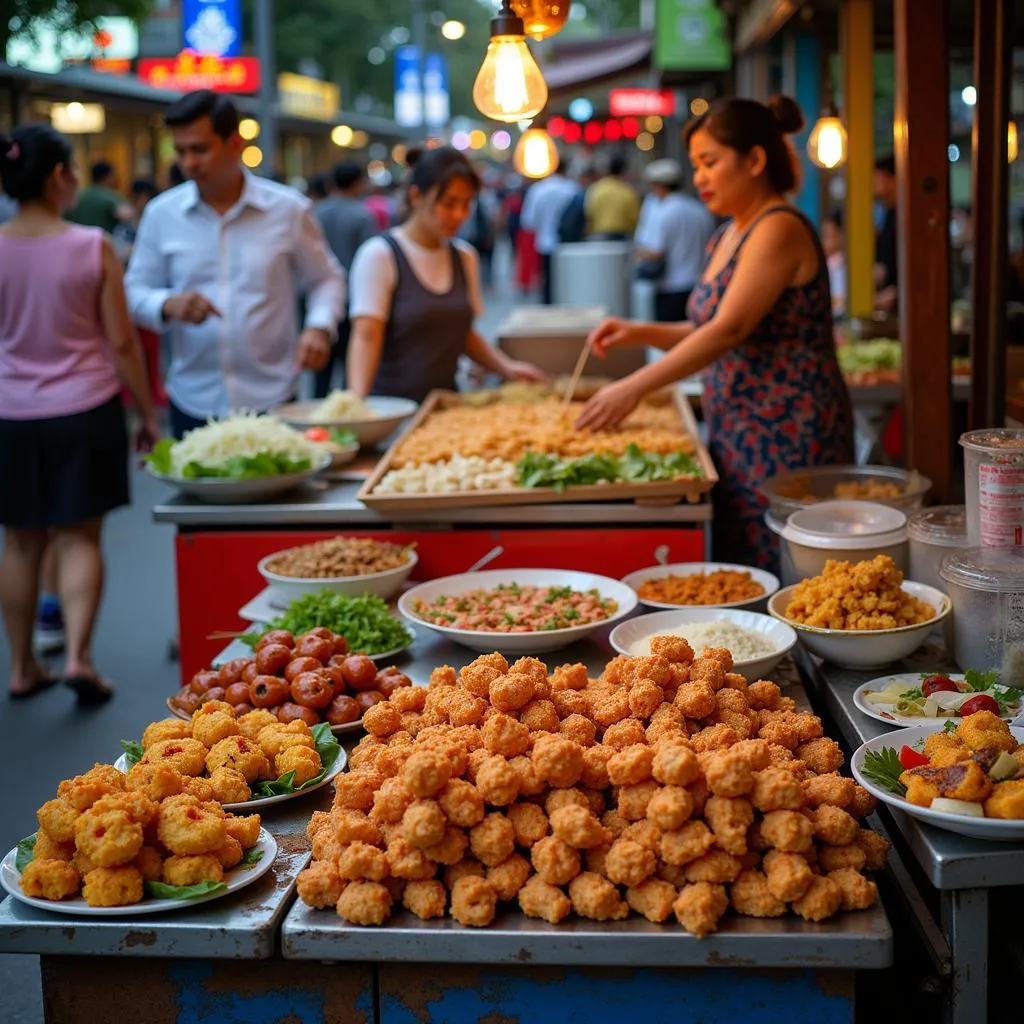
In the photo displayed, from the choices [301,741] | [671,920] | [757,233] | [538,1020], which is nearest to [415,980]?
[538,1020]

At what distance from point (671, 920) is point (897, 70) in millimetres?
3407

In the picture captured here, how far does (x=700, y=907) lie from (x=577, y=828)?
0.24 meters

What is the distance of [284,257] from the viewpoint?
6.02 meters

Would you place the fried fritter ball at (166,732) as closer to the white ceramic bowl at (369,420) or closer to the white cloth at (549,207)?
the white ceramic bowl at (369,420)

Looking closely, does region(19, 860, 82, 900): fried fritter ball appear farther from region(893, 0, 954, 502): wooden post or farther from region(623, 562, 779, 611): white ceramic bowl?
region(893, 0, 954, 502): wooden post

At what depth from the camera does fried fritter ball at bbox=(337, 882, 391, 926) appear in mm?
2211

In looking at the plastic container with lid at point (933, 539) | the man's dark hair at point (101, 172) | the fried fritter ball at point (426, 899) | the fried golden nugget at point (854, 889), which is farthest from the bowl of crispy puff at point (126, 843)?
the man's dark hair at point (101, 172)

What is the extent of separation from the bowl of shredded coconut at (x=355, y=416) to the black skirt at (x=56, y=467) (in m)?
0.78

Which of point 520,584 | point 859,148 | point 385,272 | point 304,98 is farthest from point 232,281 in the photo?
point 304,98

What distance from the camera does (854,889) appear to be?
7.21 ft

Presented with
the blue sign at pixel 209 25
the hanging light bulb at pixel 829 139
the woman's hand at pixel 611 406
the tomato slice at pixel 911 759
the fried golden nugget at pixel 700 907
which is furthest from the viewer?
the blue sign at pixel 209 25

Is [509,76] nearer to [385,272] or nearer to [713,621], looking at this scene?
[713,621]

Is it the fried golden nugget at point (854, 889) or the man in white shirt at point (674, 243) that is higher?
the man in white shirt at point (674, 243)

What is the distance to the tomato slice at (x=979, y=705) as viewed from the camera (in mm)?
2721
